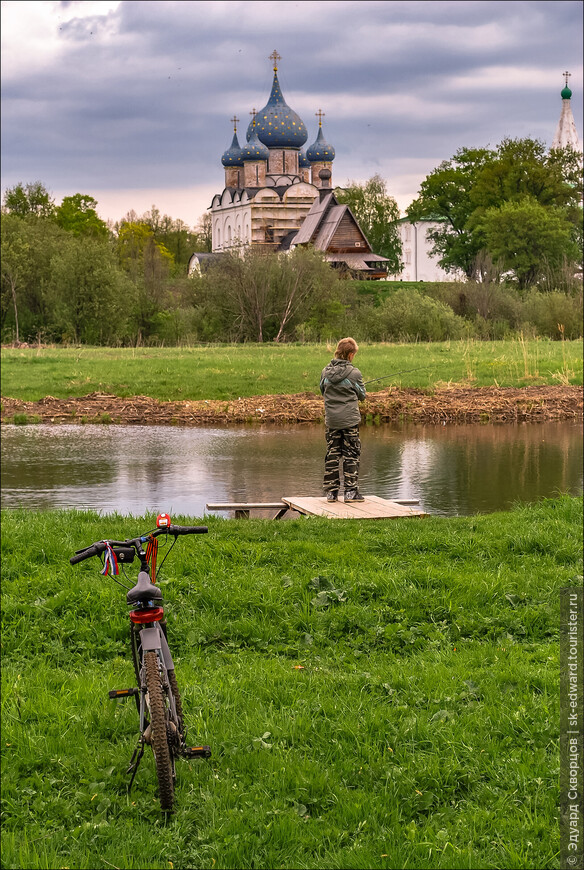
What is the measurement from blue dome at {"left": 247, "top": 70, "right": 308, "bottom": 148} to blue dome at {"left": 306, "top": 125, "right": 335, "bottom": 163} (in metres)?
1.16

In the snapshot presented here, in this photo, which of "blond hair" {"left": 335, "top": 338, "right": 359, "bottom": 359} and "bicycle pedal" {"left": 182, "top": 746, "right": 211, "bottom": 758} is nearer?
"bicycle pedal" {"left": 182, "top": 746, "right": 211, "bottom": 758}

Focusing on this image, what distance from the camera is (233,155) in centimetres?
9650

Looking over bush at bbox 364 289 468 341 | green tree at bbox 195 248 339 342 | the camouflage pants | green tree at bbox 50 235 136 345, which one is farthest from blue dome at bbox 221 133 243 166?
the camouflage pants

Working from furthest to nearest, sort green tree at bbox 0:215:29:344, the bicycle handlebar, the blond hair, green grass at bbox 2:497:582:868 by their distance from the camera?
green tree at bbox 0:215:29:344 → the blond hair → green grass at bbox 2:497:582:868 → the bicycle handlebar

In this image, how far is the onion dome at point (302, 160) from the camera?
316ft

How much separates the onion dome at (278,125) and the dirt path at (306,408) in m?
72.1

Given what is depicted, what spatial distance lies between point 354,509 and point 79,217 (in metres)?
57.1

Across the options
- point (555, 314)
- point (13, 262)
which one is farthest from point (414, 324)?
point (13, 262)

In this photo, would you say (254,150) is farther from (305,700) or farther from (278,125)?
(305,700)

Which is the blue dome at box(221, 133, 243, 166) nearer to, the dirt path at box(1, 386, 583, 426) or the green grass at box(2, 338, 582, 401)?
the green grass at box(2, 338, 582, 401)

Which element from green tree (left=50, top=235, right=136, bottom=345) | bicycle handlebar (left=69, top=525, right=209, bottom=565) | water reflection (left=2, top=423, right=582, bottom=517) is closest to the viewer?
bicycle handlebar (left=69, top=525, right=209, bottom=565)

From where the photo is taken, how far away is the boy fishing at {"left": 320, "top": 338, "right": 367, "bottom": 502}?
10875mm

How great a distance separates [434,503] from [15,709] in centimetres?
784

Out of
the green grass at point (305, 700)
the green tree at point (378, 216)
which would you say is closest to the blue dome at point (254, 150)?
the green tree at point (378, 216)
